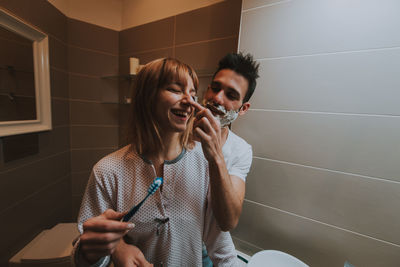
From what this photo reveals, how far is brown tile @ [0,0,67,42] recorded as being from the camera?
0.95m

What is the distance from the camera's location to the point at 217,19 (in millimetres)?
1061

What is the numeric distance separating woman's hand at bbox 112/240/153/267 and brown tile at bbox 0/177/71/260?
1102 millimetres

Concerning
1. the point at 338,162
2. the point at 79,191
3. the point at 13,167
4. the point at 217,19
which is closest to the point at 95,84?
the point at 13,167

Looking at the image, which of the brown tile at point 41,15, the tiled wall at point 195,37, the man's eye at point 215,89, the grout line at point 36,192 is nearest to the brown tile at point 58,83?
the brown tile at point 41,15

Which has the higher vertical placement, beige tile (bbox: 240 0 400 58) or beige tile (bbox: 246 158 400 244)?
beige tile (bbox: 240 0 400 58)

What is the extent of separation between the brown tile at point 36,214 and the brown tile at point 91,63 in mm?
989

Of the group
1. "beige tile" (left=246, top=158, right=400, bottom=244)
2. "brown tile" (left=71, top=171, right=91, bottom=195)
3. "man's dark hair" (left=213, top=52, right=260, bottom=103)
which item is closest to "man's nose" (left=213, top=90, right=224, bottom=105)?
"man's dark hair" (left=213, top=52, right=260, bottom=103)

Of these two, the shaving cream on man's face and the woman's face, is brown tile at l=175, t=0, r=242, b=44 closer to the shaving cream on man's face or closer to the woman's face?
the shaving cream on man's face

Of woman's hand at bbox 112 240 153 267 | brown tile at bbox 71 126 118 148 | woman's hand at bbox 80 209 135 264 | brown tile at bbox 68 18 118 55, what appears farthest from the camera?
brown tile at bbox 71 126 118 148

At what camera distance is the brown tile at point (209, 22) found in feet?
3.29

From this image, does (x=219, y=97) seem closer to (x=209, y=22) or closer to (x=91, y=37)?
(x=209, y=22)

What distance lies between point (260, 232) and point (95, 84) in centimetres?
175

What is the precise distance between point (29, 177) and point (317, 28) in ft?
6.27

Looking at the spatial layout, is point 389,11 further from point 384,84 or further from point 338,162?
point 338,162
